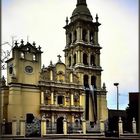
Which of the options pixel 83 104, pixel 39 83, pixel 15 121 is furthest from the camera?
pixel 83 104

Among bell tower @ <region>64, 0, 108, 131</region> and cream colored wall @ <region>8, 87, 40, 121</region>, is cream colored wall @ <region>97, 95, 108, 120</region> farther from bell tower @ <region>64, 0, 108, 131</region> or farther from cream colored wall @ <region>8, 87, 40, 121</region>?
cream colored wall @ <region>8, 87, 40, 121</region>

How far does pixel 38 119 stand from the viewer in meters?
35.8

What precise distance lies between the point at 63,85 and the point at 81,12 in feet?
34.0

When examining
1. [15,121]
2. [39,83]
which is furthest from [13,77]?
[15,121]

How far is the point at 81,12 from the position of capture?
4375 cm

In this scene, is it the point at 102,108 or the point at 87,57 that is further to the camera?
the point at 87,57

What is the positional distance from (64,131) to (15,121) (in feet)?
17.7

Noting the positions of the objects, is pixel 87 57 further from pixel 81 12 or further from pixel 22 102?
pixel 22 102

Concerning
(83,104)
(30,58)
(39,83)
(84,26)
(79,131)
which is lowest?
(79,131)

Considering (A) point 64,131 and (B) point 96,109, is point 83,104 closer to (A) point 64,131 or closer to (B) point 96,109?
(B) point 96,109

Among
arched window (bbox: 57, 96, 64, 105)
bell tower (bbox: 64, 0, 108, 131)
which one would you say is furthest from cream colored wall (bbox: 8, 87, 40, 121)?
bell tower (bbox: 64, 0, 108, 131)

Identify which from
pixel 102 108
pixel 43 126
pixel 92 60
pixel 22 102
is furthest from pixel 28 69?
pixel 102 108

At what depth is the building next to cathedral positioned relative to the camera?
35.8m

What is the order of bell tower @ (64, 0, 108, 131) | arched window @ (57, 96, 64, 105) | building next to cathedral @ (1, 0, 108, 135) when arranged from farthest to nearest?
bell tower @ (64, 0, 108, 131)
arched window @ (57, 96, 64, 105)
building next to cathedral @ (1, 0, 108, 135)
